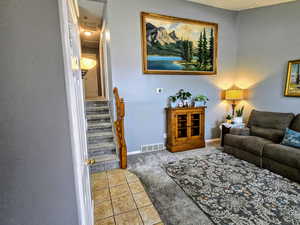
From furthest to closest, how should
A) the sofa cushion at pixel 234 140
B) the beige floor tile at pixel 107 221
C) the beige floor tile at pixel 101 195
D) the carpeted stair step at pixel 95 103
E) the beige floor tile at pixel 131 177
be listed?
the carpeted stair step at pixel 95 103
the sofa cushion at pixel 234 140
the beige floor tile at pixel 131 177
the beige floor tile at pixel 101 195
the beige floor tile at pixel 107 221

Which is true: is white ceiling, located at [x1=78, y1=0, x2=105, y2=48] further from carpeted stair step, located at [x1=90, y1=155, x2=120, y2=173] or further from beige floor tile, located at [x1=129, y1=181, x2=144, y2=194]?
beige floor tile, located at [x1=129, y1=181, x2=144, y2=194]

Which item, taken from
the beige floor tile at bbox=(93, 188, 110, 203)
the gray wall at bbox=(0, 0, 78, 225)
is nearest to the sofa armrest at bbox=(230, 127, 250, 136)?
Result: the beige floor tile at bbox=(93, 188, 110, 203)

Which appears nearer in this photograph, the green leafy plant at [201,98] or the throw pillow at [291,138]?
the throw pillow at [291,138]

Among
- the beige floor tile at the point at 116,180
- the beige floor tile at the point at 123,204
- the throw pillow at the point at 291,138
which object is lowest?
the beige floor tile at the point at 116,180

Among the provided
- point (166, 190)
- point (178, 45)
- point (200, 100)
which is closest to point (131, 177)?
point (166, 190)

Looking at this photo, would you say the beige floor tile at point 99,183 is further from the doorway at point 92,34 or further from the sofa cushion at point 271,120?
the sofa cushion at point 271,120

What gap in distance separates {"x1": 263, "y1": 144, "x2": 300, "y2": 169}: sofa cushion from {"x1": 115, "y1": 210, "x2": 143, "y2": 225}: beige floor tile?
2.30 meters

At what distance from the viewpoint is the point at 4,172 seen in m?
0.54

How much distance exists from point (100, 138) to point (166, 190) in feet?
5.62

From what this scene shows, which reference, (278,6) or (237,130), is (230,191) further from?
(278,6)

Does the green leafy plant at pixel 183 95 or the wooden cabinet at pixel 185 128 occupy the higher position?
the green leafy plant at pixel 183 95

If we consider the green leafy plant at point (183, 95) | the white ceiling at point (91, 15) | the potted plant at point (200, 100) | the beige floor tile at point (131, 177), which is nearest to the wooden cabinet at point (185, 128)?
the potted plant at point (200, 100)

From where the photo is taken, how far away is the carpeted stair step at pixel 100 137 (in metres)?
3.05

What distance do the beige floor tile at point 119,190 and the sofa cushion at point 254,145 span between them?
2.28 m
